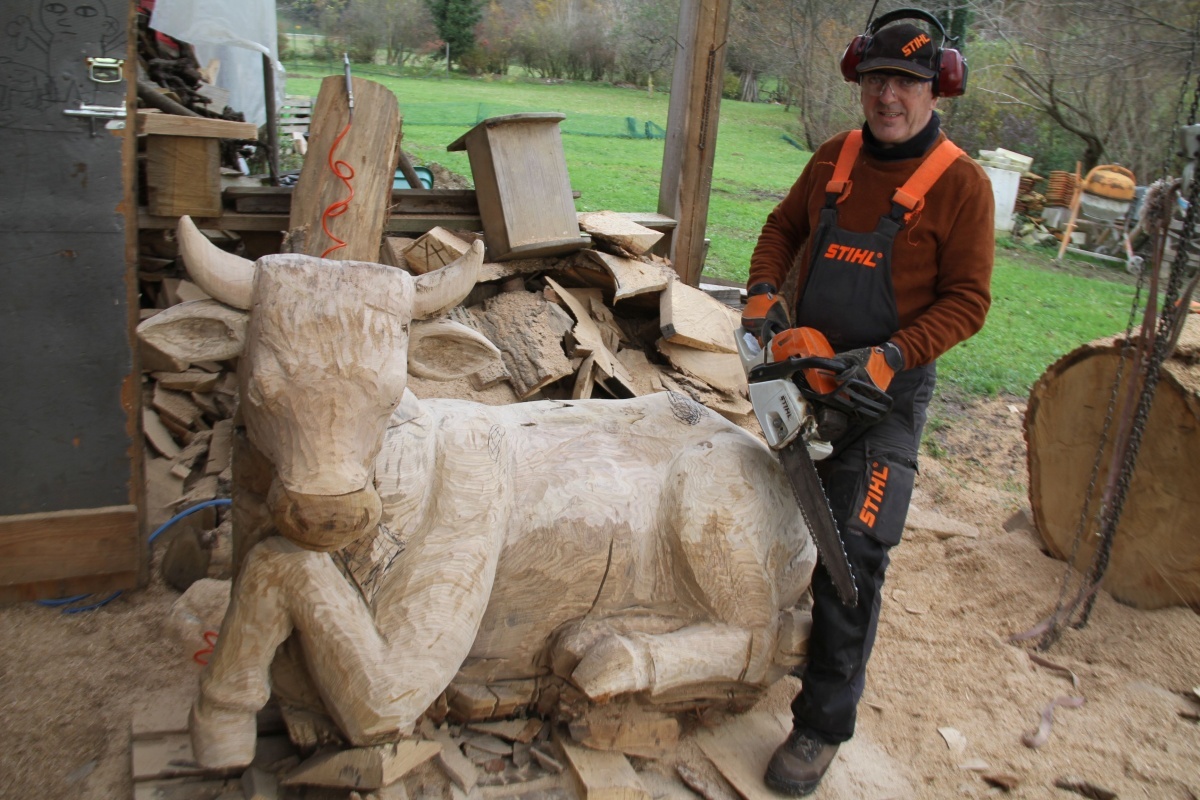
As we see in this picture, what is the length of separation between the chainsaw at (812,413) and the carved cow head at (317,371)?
126cm

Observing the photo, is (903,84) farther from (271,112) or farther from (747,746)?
(271,112)

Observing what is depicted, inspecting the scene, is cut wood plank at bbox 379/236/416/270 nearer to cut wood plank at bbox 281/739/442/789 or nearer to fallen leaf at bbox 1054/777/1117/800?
cut wood plank at bbox 281/739/442/789

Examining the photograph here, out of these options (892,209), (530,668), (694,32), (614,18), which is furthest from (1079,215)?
(530,668)

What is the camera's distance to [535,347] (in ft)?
16.2

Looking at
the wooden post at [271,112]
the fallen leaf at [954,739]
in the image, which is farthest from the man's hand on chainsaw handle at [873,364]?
the wooden post at [271,112]

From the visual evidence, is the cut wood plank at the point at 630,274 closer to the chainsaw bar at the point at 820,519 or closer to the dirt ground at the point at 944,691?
the dirt ground at the point at 944,691

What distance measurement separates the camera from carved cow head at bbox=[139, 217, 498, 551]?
2.09 meters

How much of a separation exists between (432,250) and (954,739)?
355cm

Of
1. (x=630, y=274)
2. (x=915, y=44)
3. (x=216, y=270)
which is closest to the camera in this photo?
(x=216, y=270)

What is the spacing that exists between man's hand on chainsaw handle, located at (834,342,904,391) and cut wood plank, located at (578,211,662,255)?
9.11ft

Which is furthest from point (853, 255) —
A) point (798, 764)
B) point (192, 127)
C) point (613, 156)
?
point (613, 156)

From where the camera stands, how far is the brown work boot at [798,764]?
2961 mm

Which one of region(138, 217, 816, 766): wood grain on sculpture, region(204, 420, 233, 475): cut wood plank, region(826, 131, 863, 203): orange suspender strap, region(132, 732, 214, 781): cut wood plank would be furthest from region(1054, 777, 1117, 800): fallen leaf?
region(204, 420, 233, 475): cut wood plank

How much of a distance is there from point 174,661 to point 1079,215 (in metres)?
13.9
